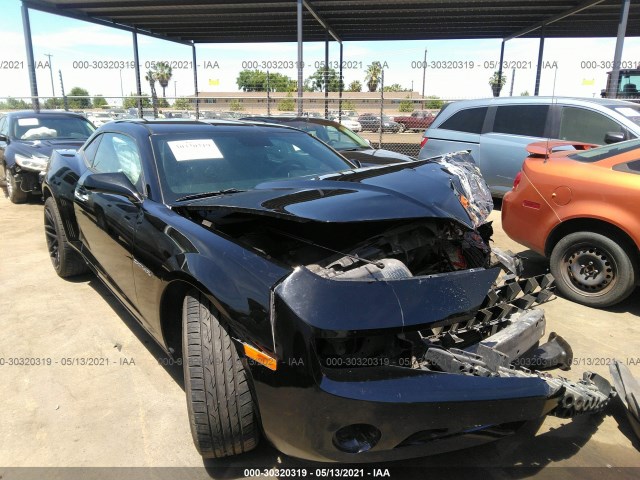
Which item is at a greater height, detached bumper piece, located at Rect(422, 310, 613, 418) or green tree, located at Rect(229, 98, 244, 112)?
green tree, located at Rect(229, 98, 244, 112)

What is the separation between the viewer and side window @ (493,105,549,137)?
23.2ft

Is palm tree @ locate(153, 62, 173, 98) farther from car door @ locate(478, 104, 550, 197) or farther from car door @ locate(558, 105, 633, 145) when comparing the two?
car door @ locate(558, 105, 633, 145)

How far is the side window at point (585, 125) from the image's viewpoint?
6.43 metres

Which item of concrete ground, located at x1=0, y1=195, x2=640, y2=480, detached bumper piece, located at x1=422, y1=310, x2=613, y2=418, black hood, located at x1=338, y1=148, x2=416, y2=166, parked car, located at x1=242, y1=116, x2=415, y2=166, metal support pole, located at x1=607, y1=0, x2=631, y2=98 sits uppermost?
metal support pole, located at x1=607, y1=0, x2=631, y2=98

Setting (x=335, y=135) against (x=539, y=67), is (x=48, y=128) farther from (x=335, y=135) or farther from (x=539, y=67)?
(x=539, y=67)

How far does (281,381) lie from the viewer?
1738mm

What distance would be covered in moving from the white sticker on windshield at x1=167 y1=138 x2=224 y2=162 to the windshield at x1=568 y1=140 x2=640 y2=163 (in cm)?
328

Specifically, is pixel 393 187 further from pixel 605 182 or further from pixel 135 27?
pixel 135 27

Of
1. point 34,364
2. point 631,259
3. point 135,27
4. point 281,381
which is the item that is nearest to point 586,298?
point 631,259

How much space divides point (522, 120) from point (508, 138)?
0.37 meters

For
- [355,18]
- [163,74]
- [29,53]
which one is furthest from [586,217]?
[163,74]

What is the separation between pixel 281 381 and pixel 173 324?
1.06m

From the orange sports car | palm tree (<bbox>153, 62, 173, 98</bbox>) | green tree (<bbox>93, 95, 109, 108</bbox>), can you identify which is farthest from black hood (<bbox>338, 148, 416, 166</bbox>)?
palm tree (<bbox>153, 62, 173, 98</bbox>)

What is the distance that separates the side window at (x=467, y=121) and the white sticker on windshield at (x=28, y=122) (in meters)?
7.66
